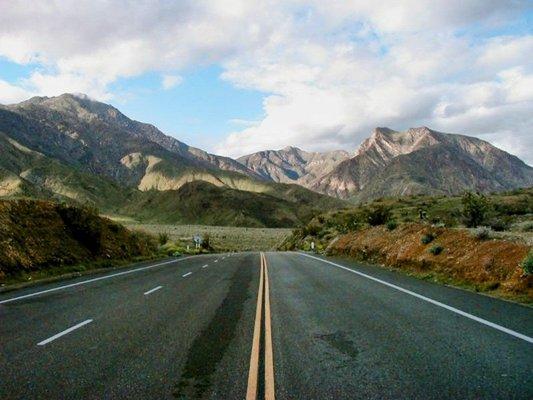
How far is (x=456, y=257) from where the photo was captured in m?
17.6

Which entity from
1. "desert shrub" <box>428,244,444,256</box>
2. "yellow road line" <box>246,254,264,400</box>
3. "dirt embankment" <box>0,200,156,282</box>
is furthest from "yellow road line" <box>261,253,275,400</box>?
"dirt embankment" <box>0,200,156,282</box>

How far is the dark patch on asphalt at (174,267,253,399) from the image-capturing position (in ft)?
19.3

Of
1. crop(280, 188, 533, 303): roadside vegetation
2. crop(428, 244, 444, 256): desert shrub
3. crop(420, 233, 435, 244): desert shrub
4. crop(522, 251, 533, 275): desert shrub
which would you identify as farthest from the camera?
crop(420, 233, 435, 244): desert shrub

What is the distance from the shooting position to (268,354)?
737 cm

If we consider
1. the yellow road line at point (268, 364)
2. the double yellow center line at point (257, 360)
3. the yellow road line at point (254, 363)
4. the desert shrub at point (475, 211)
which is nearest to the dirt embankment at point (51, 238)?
the double yellow center line at point (257, 360)

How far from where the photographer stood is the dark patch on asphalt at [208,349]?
5.89 metres

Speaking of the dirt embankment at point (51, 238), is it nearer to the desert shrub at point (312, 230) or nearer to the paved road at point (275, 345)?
the paved road at point (275, 345)

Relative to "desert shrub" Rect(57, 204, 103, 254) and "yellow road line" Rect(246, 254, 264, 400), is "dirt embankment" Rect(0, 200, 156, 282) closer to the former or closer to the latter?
"desert shrub" Rect(57, 204, 103, 254)

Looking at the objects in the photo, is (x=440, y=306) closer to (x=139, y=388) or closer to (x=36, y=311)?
(x=139, y=388)

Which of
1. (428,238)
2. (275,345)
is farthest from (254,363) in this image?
(428,238)

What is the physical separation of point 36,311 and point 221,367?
22.2 ft

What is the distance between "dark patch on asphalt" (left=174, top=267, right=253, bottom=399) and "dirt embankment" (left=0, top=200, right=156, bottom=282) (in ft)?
38.6

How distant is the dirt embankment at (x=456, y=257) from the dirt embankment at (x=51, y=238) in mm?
15214

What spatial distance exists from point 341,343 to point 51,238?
2124 cm
